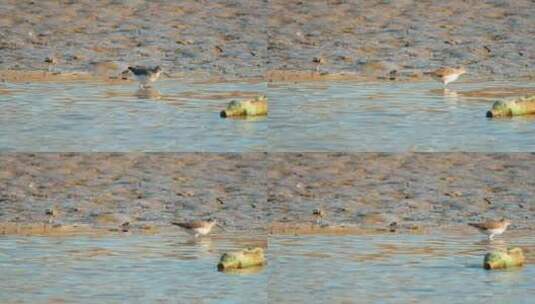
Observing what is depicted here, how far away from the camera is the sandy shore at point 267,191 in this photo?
2362cm

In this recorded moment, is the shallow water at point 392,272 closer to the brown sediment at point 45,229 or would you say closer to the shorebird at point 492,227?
the shorebird at point 492,227

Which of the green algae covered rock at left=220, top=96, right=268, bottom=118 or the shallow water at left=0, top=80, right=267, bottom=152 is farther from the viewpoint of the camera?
the green algae covered rock at left=220, top=96, right=268, bottom=118

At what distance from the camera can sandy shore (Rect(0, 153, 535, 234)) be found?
23.6m

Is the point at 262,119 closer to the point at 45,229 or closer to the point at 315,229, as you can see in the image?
the point at 315,229

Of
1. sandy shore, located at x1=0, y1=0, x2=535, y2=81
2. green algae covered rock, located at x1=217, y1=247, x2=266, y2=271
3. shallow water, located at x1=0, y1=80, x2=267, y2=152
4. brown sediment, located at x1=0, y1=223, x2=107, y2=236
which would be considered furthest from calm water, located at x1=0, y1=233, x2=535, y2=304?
sandy shore, located at x1=0, y1=0, x2=535, y2=81

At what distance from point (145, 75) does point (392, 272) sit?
6307 mm

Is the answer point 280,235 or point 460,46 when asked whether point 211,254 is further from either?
point 460,46

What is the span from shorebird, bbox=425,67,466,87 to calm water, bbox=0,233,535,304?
3.62m

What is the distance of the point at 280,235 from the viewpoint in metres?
23.1

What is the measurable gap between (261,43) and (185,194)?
175 inches

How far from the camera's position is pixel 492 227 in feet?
74.1

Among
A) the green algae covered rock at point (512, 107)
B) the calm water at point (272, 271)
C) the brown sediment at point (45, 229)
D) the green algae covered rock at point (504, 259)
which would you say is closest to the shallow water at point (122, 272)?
the calm water at point (272, 271)

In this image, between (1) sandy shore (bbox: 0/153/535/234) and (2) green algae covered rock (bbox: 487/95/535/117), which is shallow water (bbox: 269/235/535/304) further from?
(2) green algae covered rock (bbox: 487/95/535/117)

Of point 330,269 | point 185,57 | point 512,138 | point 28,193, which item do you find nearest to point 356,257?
point 330,269
